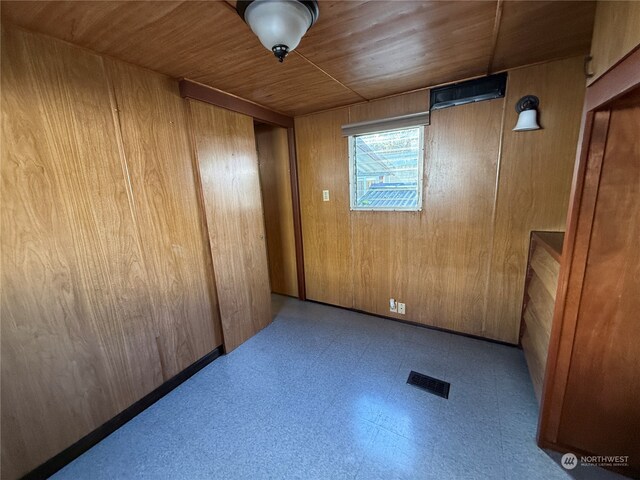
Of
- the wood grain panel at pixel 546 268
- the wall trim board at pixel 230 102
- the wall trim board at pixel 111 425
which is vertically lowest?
the wall trim board at pixel 111 425

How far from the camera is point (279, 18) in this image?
1.06 metres

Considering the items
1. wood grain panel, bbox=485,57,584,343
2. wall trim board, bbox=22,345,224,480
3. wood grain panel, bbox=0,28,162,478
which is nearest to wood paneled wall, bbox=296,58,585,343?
wood grain panel, bbox=485,57,584,343

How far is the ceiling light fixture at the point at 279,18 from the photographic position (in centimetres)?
105

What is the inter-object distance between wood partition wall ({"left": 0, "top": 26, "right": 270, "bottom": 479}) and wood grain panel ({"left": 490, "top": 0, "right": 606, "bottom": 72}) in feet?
6.61

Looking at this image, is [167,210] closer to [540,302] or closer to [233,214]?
[233,214]

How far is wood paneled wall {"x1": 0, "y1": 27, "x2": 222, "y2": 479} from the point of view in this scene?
1.25m

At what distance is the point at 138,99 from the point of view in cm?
167

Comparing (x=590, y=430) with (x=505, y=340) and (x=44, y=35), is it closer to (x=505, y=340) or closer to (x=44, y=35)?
(x=505, y=340)

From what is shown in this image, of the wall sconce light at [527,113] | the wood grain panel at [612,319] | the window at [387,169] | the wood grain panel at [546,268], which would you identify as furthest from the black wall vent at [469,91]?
the wood grain panel at [546,268]

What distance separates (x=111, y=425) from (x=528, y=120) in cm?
344

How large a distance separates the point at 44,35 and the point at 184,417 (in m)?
2.30

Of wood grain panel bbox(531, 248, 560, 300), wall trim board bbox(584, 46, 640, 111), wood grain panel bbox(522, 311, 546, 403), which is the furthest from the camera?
wood grain panel bbox(522, 311, 546, 403)

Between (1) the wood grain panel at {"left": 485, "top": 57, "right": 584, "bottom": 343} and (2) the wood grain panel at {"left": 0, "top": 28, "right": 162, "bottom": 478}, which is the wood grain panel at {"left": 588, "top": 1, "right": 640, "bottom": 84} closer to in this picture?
(1) the wood grain panel at {"left": 485, "top": 57, "right": 584, "bottom": 343}

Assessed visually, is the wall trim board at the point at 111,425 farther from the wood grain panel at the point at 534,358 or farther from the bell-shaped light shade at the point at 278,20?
the wood grain panel at the point at 534,358
